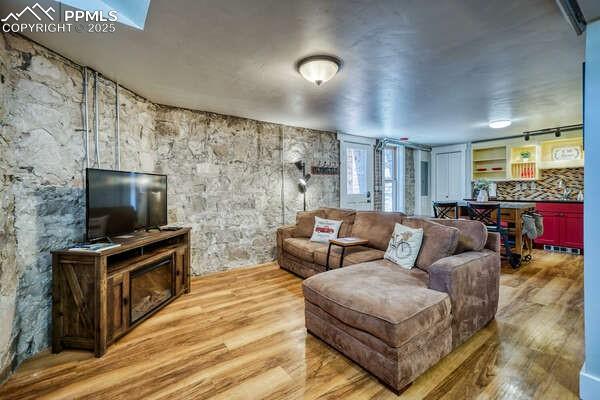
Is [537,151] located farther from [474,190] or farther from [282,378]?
[282,378]

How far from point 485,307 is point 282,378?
5.77 ft

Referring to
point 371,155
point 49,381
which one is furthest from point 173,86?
point 371,155

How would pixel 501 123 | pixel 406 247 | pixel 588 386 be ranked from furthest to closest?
pixel 501 123, pixel 406 247, pixel 588 386

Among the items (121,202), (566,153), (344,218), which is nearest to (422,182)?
(566,153)

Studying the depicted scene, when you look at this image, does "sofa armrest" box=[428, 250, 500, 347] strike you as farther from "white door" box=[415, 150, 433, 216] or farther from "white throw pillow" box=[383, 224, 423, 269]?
"white door" box=[415, 150, 433, 216]

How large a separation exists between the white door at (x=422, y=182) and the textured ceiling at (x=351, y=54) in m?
3.09

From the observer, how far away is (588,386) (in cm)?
148

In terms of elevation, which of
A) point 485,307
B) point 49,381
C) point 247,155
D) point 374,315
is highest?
point 247,155

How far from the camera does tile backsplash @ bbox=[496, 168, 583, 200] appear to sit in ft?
16.8

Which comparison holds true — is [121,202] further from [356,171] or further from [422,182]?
[422,182]

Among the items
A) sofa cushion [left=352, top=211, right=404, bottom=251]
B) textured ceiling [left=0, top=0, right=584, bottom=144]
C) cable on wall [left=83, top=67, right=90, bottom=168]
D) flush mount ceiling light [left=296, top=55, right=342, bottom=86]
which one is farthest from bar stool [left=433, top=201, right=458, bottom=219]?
cable on wall [left=83, top=67, right=90, bottom=168]

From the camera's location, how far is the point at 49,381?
1.68 meters

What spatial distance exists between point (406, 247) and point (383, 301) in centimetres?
94

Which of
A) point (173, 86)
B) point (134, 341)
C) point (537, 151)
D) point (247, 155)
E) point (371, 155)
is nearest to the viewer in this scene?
point (134, 341)
